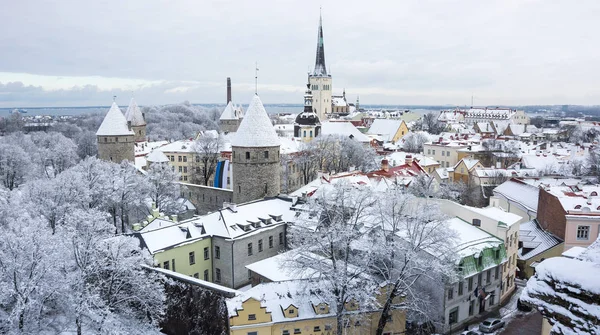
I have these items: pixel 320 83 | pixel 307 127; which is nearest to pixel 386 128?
pixel 320 83

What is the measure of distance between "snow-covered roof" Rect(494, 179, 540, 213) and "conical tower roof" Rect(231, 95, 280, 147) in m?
20.5

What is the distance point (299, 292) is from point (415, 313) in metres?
6.18

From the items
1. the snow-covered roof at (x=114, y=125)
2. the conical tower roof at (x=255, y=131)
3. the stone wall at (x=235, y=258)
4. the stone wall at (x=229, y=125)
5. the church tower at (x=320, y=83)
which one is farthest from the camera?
the church tower at (x=320, y=83)

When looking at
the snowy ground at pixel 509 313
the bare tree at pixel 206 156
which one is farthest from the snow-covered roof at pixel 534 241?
the bare tree at pixel 206 156

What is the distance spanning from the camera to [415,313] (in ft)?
73.3

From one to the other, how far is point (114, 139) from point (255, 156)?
60.2 ft

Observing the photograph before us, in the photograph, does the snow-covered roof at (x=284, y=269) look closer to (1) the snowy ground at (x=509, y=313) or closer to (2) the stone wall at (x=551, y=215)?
(1) the snowy ground at (x=509, y=313)

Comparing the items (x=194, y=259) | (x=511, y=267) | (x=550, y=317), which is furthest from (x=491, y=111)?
(x=550, y=317)

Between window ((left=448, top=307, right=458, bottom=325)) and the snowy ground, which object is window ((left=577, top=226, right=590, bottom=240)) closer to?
the snowy ground

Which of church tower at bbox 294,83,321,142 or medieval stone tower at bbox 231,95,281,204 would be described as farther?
church tower at bbox 294,83,321,142

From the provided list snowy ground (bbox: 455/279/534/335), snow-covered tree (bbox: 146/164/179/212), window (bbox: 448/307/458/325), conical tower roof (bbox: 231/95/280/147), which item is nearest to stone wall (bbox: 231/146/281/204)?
conical tower roof (bbox: 231/95/280/147)

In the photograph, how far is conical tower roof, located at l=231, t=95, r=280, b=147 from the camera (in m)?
32.9

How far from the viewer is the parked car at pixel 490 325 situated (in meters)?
22.5

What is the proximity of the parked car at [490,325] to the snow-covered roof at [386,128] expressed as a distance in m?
67.9
